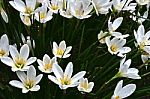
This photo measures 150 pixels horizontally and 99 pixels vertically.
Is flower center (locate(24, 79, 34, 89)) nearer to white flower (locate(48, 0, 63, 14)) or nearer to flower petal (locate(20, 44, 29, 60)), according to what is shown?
flower petal (locate(20, 44, 29, 60))

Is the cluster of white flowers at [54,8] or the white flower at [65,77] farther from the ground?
the cluster of white flowers at [54,8]

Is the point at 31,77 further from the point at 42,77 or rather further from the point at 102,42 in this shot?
the point at 102,42

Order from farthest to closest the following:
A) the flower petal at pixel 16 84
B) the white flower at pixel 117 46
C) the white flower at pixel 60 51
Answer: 1. the white flower at pixel 117 46
2. the white flower at pixel 60 51
3. the flower petal at pixel 16 84

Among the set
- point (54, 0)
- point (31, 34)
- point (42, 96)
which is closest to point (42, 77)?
point (42, 96)

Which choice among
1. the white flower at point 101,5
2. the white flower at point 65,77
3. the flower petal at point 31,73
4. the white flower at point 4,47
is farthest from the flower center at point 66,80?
the white flower at point 101,5

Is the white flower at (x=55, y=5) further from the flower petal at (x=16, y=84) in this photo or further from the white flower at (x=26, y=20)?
the flower petal at (x=16, y=84)

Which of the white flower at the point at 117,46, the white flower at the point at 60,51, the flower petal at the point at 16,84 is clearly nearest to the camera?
the flower petal at the point at 16,84

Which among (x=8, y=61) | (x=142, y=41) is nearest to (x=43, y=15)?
(x=8, y=61)
